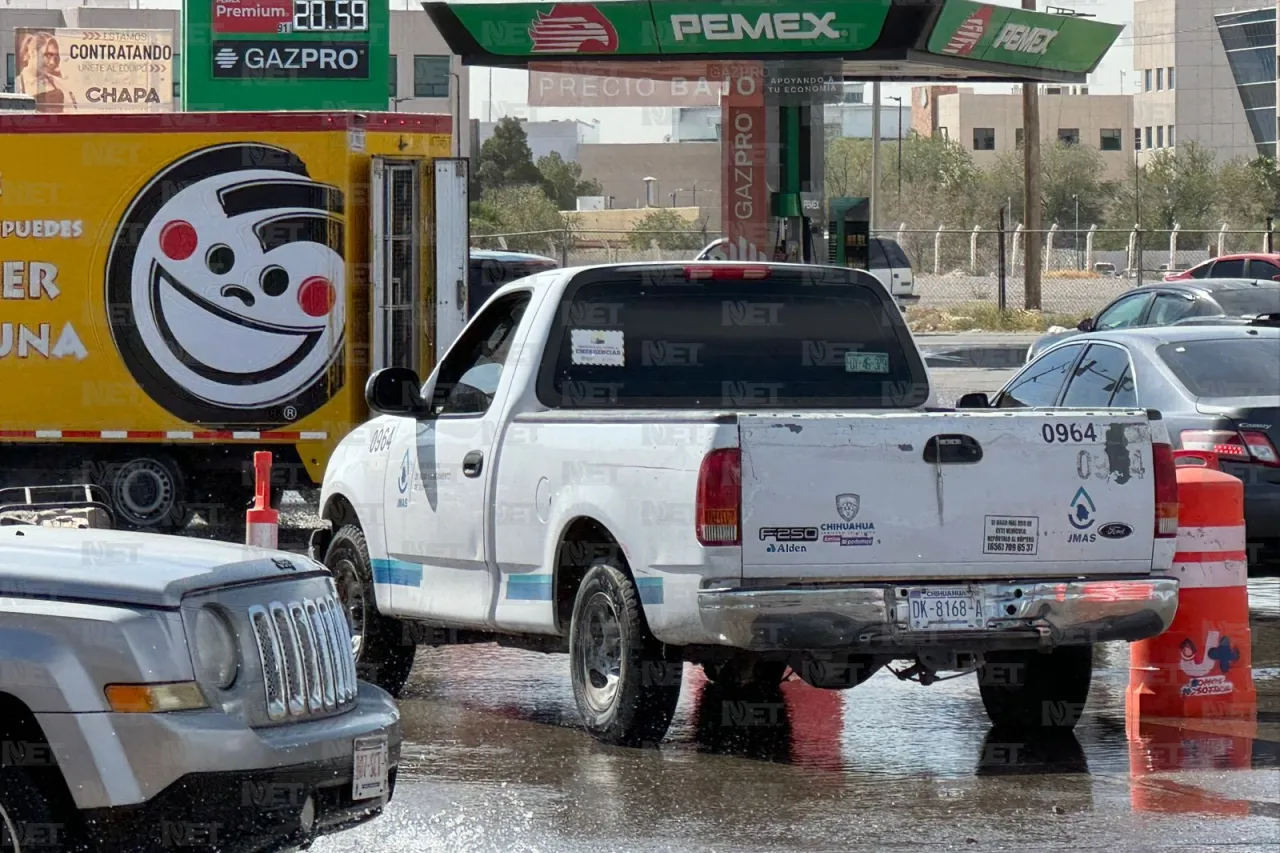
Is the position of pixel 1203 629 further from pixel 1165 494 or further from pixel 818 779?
pixel 818 779

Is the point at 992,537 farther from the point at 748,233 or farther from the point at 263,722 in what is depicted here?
the point at 748,233

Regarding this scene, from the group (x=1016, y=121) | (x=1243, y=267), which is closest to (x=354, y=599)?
(x=1243, y=267)

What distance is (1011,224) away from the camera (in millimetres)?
94688

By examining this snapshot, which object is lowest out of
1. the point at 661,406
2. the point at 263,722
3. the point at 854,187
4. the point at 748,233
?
the point at 263,722

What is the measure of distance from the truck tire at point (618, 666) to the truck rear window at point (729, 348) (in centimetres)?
93

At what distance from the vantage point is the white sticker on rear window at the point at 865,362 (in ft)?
29.8

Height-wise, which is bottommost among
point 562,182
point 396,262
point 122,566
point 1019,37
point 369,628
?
point 369,628

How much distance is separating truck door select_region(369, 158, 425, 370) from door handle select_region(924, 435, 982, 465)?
802 centimetres

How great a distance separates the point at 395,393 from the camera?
908 cm

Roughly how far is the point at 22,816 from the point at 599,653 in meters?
3.44

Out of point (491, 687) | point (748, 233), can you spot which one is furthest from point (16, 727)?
point (748, 233)

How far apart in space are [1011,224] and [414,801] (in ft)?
294

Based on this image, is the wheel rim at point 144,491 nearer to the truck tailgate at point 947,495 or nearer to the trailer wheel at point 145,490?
the trailer wheel at point 145,490

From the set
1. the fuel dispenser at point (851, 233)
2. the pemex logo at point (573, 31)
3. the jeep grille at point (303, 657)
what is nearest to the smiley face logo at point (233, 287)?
the pemex logo at point (573, 31)
